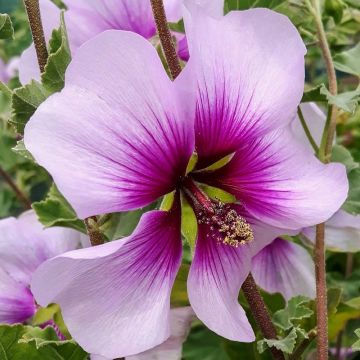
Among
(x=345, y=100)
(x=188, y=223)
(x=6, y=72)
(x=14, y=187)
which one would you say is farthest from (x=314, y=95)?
(x=6, y=72)

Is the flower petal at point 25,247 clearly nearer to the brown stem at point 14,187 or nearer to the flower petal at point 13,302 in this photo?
the flower petal at point 13,302

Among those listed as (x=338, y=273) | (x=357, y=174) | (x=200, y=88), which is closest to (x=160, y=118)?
(x=200, y=88)

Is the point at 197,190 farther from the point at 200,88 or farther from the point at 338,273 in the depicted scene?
the point at 338,273

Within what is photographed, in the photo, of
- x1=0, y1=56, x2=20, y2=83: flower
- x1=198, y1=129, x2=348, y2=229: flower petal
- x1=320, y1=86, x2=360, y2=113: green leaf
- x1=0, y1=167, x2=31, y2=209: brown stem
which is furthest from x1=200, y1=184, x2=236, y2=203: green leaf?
x1=0, y1=56, x2=20, y2=83: flower

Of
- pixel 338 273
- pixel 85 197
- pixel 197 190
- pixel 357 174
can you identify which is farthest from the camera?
pixel 338 273

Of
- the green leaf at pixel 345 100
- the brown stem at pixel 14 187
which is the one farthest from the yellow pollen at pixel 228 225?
the brown stem at pixel 14 187
